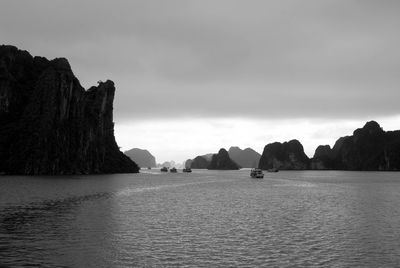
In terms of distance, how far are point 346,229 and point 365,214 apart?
16.3 meters

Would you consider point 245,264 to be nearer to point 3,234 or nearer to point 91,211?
point 3,234

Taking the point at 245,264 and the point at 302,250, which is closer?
the point at 245,264

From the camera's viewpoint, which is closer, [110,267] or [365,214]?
[110,267]

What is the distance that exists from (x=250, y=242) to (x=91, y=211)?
104 feet

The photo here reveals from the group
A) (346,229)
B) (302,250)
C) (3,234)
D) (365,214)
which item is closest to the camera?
(302,250)

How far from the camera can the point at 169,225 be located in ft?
163

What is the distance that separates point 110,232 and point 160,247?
940cm

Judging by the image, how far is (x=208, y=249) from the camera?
3603cm

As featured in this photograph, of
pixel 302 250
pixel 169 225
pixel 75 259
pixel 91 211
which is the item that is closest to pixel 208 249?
pixel 302 250

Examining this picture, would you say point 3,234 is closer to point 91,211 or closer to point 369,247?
point 91,211

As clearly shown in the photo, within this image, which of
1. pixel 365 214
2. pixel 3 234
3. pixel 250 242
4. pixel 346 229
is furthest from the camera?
pixel 365 214

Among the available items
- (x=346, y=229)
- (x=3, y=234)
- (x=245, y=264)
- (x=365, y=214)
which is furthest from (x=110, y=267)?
(x=365, y=214)

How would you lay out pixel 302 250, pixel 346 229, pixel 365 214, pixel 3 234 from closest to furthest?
pixel 302 250 → pixel 3 234 → pixel 346 229 → pixel 365 214

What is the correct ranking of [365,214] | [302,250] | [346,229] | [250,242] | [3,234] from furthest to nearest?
1. [365,214]
2. [346,229]
3. [3,234]
4. [250,242]
5. [302,250]
